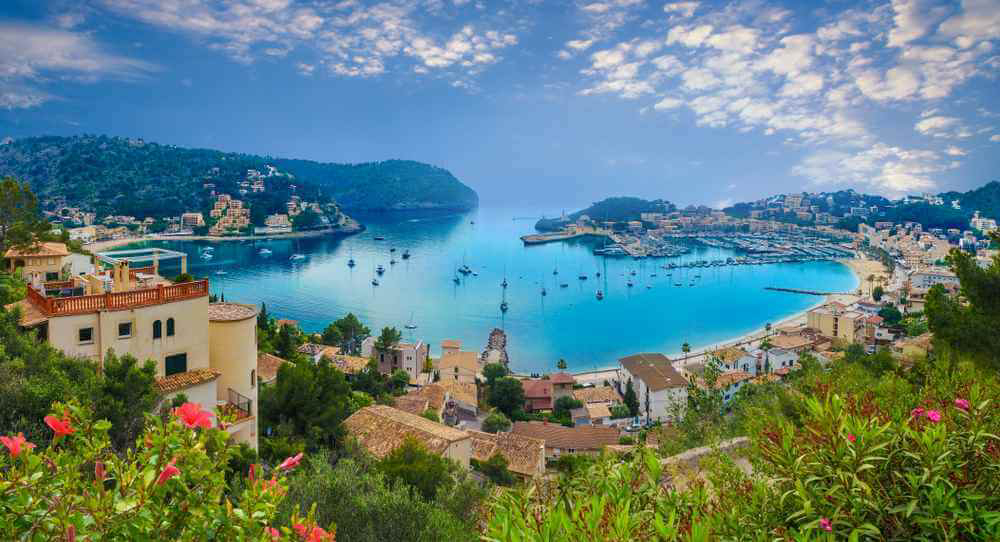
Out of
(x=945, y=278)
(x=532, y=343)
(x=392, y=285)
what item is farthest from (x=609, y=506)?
(x=945, y=278)

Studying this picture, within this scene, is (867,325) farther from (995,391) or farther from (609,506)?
(609,506)

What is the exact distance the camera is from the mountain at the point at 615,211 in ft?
425

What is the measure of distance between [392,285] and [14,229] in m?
39.9

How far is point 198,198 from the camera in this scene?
88562 mm

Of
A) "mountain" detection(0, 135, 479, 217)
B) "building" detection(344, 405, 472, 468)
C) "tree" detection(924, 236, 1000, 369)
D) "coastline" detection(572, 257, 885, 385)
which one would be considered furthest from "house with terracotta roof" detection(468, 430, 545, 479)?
"mountain" detection(0, 135, 479, 217)

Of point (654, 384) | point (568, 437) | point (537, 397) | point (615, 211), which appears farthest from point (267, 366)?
point (615, 211)

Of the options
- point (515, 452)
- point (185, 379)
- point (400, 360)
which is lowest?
point (400, 360)

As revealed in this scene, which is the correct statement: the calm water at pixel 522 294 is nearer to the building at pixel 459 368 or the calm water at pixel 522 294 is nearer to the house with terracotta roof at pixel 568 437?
the building at pixel 459 368

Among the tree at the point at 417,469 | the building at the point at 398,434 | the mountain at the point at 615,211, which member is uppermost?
the mountain at the point at 615,211

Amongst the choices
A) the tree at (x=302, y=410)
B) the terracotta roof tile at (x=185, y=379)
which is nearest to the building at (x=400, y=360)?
the tree at (x=302, y=410)

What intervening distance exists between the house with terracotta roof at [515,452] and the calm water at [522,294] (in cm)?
1669

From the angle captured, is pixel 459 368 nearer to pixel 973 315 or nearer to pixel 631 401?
pixel 631 401

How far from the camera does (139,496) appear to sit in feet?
6.09

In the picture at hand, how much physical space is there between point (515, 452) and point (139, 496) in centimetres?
1332
